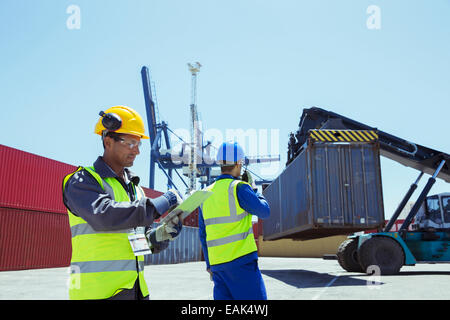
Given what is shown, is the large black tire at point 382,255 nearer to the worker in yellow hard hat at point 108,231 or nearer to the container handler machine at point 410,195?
the container handler machine at point 410,195

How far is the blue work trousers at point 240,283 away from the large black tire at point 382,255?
31.9 feet

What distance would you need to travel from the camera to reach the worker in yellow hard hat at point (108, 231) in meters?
1.74

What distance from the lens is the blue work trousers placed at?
9.34 ft

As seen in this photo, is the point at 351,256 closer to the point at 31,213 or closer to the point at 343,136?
the point at 343,136

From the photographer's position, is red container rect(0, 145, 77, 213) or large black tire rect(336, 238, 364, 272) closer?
large black tire rect(336, 238, 364, 272)

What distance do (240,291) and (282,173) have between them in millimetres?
11052

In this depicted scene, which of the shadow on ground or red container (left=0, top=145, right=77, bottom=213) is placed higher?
red container (left=0, top=145, right=77, bottom=213)

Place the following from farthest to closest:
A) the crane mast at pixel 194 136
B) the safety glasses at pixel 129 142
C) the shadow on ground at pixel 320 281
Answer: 1. the crane mast at pixel 194 136
2. the shadow on ground at pixel 320 281
3. the safety glasses at pixel 129 142

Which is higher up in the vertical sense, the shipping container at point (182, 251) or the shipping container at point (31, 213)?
the shipping container at point (31, 213)

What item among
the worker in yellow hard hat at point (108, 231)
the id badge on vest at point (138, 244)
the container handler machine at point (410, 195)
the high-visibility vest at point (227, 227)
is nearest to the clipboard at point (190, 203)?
the worker in yellow hard hat at point (108, 231)

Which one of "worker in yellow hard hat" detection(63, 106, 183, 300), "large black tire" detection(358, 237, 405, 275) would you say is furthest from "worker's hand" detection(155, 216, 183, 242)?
"large black tire" detection(358, 237, 405, 275)

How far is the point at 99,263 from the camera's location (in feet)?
5.90

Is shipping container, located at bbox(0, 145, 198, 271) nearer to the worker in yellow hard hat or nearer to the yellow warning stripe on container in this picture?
the yellow warning stripe on container

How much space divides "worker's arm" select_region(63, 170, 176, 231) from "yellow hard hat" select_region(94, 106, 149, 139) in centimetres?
31
